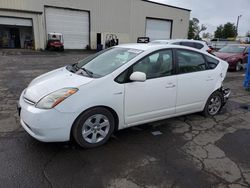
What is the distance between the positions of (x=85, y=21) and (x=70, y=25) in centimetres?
209

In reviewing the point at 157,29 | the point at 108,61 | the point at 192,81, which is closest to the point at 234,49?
the point at 192,81

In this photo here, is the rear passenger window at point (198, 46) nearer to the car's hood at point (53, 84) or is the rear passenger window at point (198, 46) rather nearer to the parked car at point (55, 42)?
the car's hood at point (53, 84)

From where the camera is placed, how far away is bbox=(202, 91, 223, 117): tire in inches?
179

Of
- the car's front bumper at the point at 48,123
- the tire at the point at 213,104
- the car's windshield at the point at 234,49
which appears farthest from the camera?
the car's windshield at the point at 234,49

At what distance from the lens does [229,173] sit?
2.74 m

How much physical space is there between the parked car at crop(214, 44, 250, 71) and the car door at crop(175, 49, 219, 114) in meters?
8.03

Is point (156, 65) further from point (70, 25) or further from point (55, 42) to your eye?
point (70, 25)

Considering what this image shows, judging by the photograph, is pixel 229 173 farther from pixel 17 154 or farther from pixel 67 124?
pixel 17 154

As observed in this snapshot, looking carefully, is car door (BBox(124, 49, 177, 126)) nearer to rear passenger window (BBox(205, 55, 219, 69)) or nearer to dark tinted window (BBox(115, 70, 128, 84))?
dark tinted window (BBox(115, 70, 128, 84))

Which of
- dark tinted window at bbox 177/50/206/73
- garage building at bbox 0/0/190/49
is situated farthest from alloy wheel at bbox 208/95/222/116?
garage building at bbox 0/0/190/49

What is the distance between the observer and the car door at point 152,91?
3385 mm

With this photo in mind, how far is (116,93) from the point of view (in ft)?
10.5

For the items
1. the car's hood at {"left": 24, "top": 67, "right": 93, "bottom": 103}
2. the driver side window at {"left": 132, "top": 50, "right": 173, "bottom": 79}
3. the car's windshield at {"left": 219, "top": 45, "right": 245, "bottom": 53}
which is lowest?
the car's hood at {"left": 24, "top": 67, "right": 93, "bottom": 103}

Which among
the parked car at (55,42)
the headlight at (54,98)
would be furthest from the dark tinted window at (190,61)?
the parked car at (55,42)
